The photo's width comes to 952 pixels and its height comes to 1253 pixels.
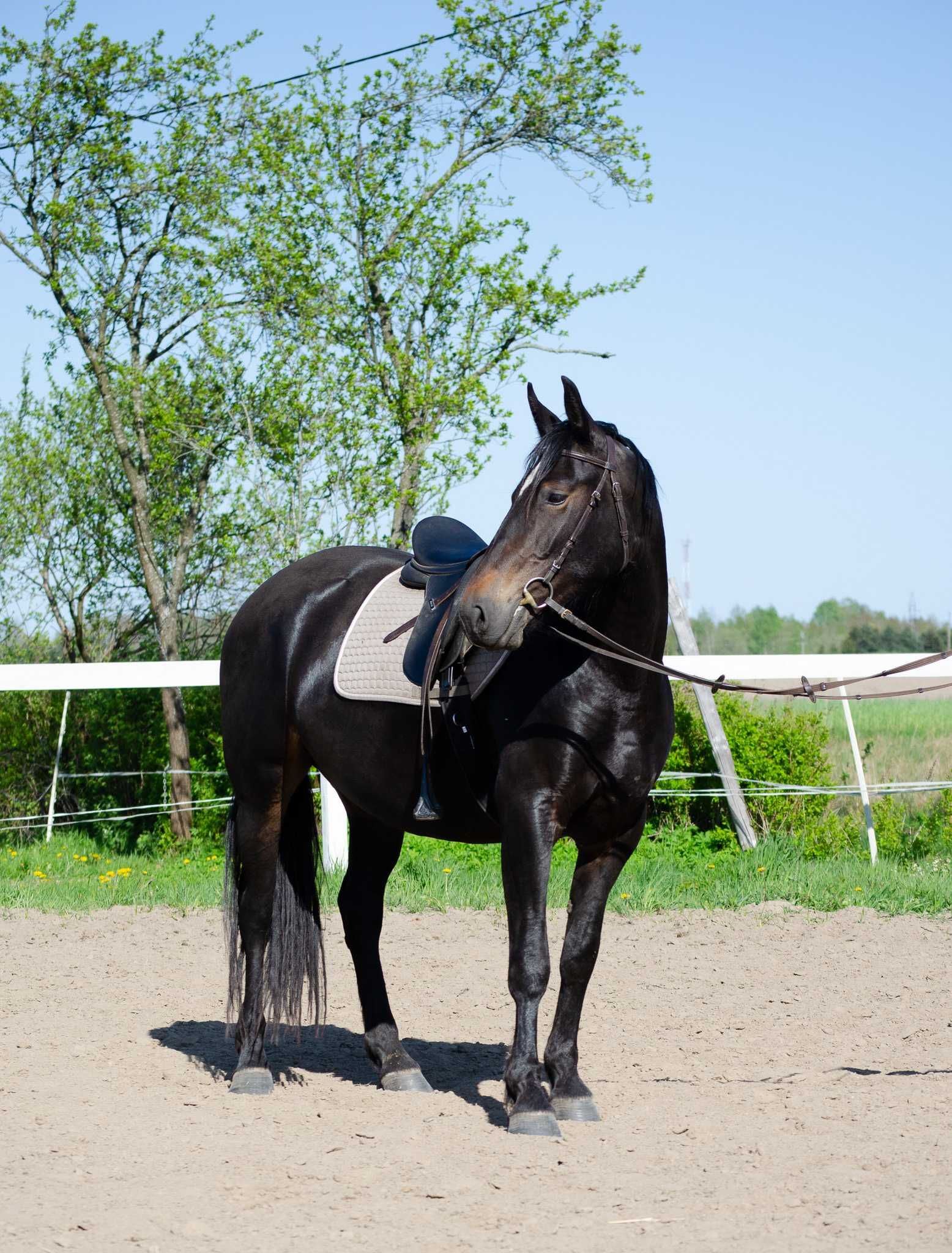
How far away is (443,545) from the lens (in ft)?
15.6

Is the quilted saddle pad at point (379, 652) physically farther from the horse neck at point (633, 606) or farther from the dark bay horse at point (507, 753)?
the horse neck at point (633, 606)

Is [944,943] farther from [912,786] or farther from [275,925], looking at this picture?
[275,925]

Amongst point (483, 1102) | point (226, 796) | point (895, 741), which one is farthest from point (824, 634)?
point (483, 1102)

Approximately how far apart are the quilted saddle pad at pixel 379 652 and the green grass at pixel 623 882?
247cm

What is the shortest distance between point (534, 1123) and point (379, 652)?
1720 millimetres

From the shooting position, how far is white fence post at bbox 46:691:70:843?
10133 millimetres

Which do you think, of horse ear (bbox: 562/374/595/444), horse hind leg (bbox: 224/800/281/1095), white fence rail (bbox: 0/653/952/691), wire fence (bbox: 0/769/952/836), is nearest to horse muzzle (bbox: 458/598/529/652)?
horse ear (bbox: 562/374/595/444)

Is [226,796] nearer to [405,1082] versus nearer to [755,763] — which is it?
[755,763]

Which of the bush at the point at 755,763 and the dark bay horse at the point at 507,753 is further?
the bush at the point at 755,763

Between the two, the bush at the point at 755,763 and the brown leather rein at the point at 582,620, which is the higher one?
the brown leather rein at the point at 582,620

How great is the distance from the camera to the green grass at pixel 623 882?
7.32m

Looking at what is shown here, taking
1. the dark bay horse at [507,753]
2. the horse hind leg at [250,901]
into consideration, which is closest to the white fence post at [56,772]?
the horse hind leg at [250,901]

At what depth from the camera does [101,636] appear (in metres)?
13.6

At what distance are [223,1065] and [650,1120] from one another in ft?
6.30
